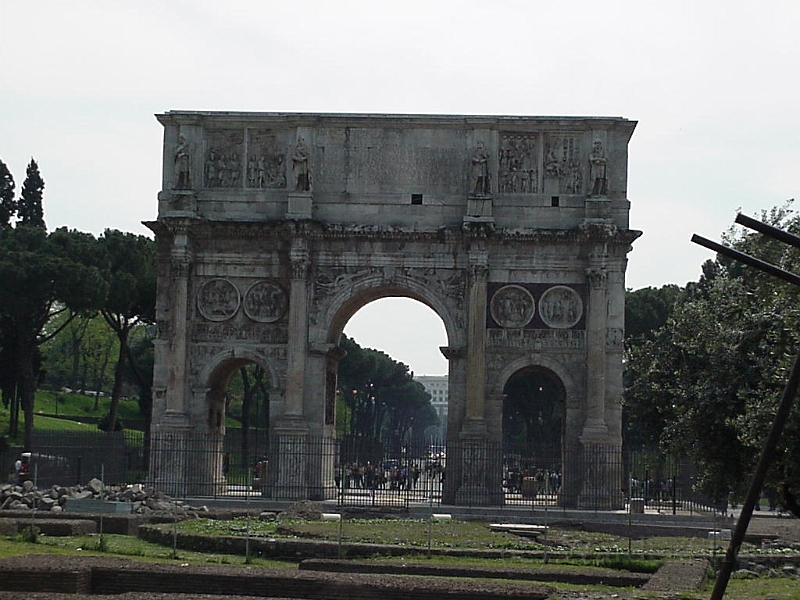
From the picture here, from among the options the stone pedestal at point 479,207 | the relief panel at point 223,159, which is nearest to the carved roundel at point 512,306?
the stone pedestal at point 479,207

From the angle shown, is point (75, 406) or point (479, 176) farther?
point (75, 406)

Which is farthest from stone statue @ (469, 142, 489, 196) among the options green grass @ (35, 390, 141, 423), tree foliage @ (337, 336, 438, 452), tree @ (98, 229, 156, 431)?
green grass @ (35, 390, 141, 423)

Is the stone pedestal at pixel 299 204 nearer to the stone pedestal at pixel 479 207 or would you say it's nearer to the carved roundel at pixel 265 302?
the carved roundel at pixel 265 302

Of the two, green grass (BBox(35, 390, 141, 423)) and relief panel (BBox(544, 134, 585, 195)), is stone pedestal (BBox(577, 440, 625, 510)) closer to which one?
relief panel (BBox(544, 134, 585, 195))

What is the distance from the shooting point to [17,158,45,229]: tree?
5709 centimetres

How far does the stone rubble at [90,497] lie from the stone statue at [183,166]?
899 centimetres

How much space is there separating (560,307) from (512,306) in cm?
131

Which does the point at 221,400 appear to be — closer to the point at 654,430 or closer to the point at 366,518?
the point at 366,518

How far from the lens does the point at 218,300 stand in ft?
124

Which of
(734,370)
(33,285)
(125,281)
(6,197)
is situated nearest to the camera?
(734,370)

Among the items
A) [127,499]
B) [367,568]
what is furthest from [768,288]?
[127,499]

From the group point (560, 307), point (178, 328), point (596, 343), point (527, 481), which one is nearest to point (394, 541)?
point (596, 343)

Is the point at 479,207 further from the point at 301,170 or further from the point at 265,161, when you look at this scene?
the point at 265,161

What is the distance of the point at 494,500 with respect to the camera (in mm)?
35594
